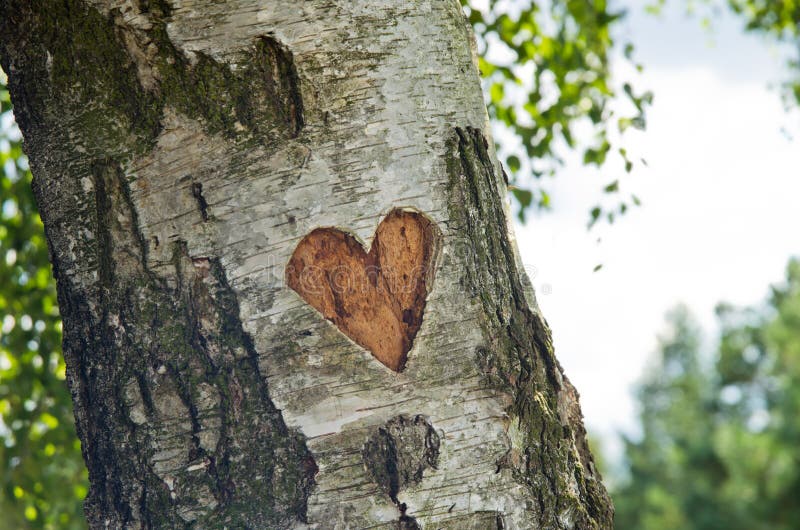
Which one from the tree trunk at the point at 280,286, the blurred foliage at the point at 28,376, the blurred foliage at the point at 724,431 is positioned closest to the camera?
the tree trunk at the point at 280,286

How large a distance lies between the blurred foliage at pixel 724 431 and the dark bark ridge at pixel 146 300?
10954 millimetres

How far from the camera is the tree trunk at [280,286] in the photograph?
106 cm

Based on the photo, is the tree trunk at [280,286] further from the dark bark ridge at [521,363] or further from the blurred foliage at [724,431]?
the blurred foliage at [724,431]

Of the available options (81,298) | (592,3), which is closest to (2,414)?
(81,298)

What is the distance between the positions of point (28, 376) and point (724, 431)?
1197 centimetres

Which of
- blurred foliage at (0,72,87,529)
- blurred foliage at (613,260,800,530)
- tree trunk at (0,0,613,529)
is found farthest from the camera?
blurred foliage at (613,260,800,530)

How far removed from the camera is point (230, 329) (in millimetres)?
1084

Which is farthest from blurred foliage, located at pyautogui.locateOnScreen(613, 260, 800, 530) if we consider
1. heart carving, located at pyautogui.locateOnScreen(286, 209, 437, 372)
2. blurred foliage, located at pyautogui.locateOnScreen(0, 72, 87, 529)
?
heart carving, located at pyautogui.locateOnScreen(286, 209, 437, 372)

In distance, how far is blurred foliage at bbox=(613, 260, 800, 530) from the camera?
10805 mm

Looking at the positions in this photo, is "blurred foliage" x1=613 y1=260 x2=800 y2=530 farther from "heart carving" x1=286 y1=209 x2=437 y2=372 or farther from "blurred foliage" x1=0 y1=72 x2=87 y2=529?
"heart carving" x1=286 y1=209 x2=437 y2=372

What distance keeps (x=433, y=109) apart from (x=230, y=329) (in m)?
0.47

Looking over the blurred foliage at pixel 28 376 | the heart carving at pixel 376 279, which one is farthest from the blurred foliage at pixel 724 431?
the heart carving at pixel 376 279

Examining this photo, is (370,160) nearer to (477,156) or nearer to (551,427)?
(477,156)

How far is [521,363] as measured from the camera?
1.13m
